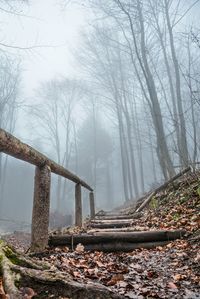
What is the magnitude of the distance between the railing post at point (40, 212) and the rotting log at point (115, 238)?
32cm

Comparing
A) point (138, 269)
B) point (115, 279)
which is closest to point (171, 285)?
point (115, 279)

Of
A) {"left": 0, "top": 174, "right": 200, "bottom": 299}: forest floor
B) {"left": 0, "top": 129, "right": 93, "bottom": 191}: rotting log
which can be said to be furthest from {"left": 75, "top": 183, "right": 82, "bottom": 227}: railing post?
{"left": 0, "top": 129, "right": 93, "bottom": 191}: rotting log

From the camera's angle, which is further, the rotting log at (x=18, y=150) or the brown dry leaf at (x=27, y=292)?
the rotting log at (x=18, y=150)

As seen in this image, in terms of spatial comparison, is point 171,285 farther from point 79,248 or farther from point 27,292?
point 79,248

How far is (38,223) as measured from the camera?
355 centimetres

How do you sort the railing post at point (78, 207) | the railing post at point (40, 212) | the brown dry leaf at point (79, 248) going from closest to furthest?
the railing post at point (40, 212) < the brown dry leaf at point (79, 248) < the railing post at point (78, 207)

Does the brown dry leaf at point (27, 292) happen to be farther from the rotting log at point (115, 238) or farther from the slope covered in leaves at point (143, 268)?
the rotting log at point (115, 238)

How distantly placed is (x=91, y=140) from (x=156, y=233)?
44075 millimetres

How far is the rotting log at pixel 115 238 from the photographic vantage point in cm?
392

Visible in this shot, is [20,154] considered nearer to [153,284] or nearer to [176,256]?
[153,284]

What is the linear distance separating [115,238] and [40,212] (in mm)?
1079

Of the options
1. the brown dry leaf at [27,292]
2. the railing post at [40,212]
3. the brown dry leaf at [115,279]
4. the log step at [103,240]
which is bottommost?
the brown dry leaf at [115,279]

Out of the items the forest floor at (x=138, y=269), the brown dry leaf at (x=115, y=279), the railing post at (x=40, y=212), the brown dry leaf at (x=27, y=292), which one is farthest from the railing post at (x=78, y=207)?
the brown dry leaf at (x=27, y=292)

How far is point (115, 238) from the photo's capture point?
13.1 feet
